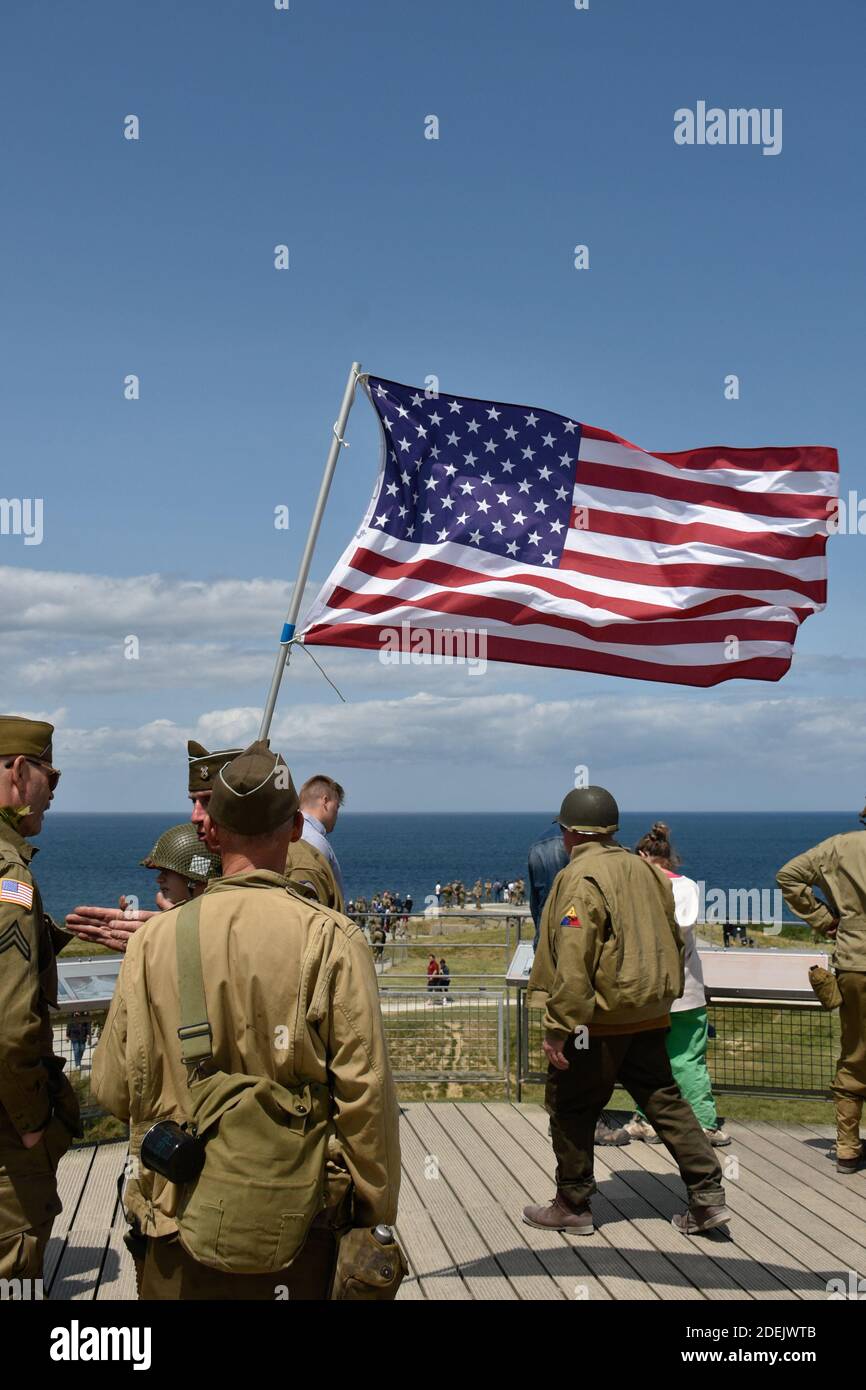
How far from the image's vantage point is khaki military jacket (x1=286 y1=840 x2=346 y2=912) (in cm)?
542

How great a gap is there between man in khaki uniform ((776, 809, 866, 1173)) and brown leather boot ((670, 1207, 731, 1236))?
5.38 feet

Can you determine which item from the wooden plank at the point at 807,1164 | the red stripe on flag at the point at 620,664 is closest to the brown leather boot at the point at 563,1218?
the wooden plank at the point at 807,1164

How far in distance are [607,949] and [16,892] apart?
124 inches

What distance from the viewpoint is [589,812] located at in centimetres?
634

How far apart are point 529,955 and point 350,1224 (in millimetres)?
6261

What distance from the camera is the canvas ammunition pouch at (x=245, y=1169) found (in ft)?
9.80

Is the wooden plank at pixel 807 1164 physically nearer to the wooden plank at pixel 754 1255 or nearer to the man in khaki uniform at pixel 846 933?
the man in khaki uniform at pixel 846 933

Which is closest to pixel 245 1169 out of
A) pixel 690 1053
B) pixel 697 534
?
pixel 690 1053

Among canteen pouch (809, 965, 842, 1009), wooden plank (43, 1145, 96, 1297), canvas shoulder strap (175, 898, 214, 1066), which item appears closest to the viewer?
canvas shoulder strap (175, 898, 214, 1066)

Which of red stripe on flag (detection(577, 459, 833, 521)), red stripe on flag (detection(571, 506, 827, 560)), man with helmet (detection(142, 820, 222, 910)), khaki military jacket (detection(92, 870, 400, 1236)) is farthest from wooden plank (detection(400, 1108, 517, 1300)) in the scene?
red stripe on flag (detection(577, 459, 833, 521))

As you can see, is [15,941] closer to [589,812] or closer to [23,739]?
[23,739]

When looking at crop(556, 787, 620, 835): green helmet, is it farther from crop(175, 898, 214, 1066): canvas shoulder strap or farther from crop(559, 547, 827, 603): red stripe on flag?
crop(175, 898, 214, 1066): canvas shoulder strap
